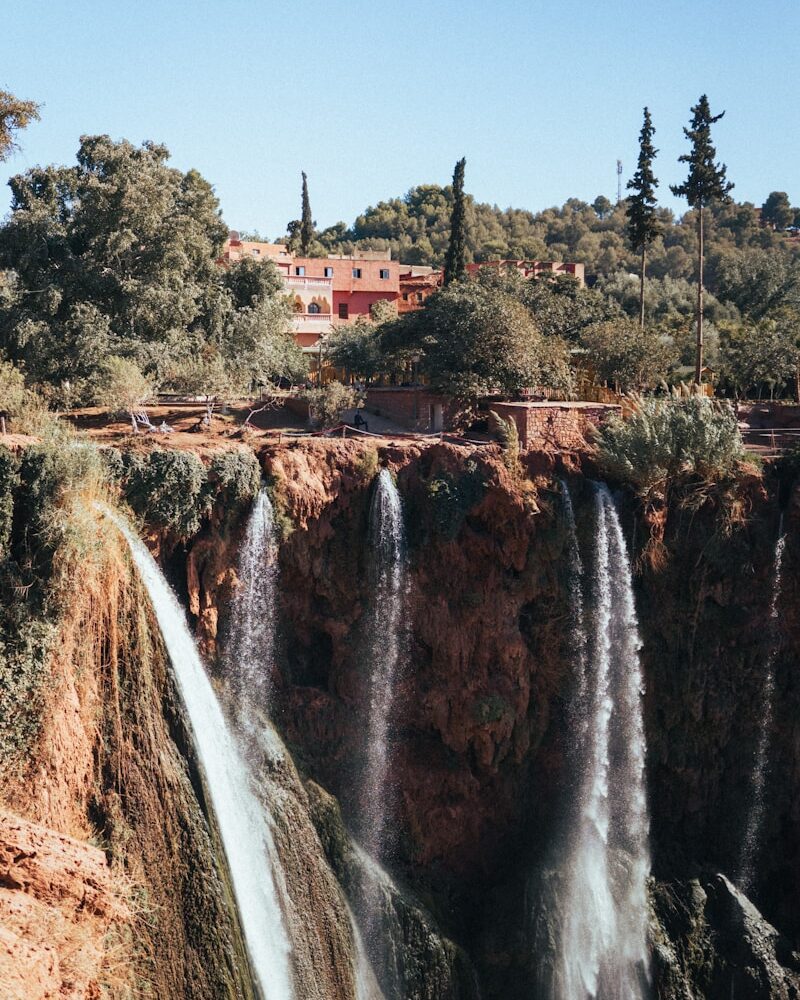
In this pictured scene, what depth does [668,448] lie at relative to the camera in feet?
79.9

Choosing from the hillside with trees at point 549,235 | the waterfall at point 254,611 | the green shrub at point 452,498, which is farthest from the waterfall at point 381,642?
the hillside with trees at point 549,235

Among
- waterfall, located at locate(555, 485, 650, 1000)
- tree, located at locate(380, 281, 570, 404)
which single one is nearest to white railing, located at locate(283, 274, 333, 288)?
tree, located at locate(380, 281, 570, 404)

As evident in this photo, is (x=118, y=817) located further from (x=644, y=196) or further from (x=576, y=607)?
(x=644, y=196)

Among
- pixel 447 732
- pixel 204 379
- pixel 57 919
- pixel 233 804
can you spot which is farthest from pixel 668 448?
pixel 57 919

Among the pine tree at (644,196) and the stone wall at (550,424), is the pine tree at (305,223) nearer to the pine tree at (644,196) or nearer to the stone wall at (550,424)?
the pine tree at (644,196)

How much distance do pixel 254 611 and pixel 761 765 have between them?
49.8 ft

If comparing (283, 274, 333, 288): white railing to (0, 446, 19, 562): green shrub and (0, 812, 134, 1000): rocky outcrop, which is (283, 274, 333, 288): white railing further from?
(0, 812, 134, 1000): rocky outcrop

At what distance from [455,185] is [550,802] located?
1139 inches

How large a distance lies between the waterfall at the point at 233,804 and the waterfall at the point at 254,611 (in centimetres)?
123

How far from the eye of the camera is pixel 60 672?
16469mm

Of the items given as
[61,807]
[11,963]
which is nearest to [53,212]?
[61,807]

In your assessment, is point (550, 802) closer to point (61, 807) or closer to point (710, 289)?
point (61, 807)

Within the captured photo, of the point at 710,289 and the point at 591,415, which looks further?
the point at 710,289

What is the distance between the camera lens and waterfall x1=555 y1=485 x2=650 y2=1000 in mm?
23359
